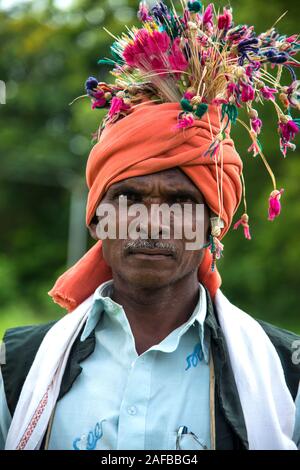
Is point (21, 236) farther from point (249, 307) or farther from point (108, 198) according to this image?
point (108, 198)

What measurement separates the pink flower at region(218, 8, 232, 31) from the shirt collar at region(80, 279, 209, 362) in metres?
1.19

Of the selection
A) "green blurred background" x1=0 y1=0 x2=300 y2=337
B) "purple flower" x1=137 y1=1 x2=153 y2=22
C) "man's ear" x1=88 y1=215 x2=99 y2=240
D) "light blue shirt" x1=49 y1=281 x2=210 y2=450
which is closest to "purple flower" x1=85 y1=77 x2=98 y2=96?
"purple flower" x1=137 y1=1 x2=153 y2=22

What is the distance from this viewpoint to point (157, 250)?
330cm

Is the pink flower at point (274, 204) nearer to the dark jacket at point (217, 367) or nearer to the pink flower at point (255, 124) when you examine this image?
the pink flower at point (255, 124)

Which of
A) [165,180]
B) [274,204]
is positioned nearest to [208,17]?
[165,180]

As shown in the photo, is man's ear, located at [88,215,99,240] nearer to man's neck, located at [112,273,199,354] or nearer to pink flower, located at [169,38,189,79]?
man's neck, located at [112,273,199,354]

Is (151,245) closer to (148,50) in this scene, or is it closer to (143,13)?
(148,50)

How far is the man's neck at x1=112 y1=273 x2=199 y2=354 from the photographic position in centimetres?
343

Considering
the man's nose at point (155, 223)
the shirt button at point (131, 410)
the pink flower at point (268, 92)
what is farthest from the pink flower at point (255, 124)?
the shirt button at point (131, 410)

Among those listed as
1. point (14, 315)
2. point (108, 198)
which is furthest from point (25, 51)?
point (108, 198)

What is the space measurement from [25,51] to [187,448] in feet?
95.6

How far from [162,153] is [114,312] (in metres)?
0.75
